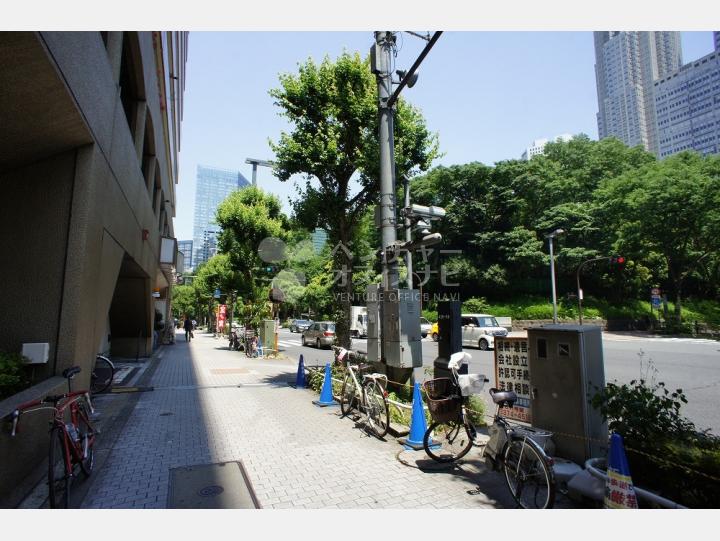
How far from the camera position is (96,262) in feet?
21.6

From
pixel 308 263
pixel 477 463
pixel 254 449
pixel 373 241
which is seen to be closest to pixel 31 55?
pixel 254 449

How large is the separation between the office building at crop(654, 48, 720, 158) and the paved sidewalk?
74187 mm

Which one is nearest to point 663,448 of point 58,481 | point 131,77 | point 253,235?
point 58,481

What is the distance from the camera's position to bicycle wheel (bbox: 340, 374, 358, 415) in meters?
7.23

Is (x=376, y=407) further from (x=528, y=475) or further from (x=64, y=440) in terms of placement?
(x=64, y=440)

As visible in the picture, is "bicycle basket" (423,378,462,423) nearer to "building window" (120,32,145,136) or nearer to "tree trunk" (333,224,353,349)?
"tree trunk" (333,224,353,349)

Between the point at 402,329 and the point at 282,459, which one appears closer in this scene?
the point at 282,459

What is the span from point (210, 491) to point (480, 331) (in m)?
19.5

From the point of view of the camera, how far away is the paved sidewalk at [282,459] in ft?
13.3

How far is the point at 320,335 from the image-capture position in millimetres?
23703

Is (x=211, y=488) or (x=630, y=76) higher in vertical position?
(x=630, y=76)

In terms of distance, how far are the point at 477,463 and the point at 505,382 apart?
57.5 inches

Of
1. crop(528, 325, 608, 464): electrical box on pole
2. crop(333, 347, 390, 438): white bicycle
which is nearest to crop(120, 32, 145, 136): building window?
crop(333, 347, 390, 438): white bicycle

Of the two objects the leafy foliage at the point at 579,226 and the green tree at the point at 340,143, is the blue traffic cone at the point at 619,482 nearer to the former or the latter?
the green tree at the point at 340,143
